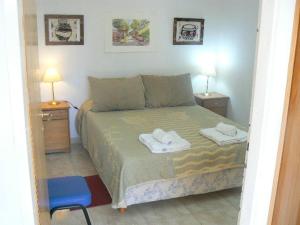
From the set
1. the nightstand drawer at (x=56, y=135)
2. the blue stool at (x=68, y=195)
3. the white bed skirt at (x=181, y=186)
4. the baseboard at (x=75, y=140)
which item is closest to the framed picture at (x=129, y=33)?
the nightstand drawer at (x=56, y=135)

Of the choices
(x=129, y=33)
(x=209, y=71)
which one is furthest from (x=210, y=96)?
(x=129, y=33)

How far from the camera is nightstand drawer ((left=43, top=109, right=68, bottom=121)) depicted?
12.4ft

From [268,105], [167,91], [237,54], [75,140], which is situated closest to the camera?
[268,105]

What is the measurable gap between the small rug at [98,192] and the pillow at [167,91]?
4.10ft

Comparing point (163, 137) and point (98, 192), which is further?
point (98, 192)

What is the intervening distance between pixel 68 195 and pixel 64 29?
253 cm

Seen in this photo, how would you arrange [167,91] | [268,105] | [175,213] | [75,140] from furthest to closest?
[75,140] < [167,91] < [175,213] < [268,105]

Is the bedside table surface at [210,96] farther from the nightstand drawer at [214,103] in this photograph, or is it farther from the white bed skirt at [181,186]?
the white bed skirt at [181,186]

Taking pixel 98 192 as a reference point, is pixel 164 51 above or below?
above

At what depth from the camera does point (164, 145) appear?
2.82 metres

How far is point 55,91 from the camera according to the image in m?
4.10

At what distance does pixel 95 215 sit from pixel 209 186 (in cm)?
104

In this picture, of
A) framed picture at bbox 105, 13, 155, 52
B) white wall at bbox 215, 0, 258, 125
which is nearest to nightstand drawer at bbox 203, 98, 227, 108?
white wall at bbox 215, 0, 258, 125

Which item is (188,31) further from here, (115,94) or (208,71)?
(115,94)
